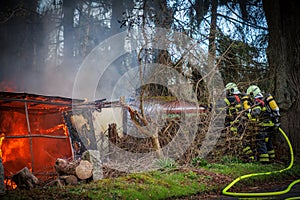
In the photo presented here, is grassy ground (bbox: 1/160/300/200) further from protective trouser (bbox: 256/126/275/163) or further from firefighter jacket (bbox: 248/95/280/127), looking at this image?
firefighter jacket (bbox: 248/95/280/127)

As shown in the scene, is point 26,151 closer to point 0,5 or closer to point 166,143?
point 166,143

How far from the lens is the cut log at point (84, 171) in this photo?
510cm

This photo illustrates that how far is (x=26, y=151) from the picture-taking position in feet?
30.3

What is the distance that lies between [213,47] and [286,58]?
7.57ft

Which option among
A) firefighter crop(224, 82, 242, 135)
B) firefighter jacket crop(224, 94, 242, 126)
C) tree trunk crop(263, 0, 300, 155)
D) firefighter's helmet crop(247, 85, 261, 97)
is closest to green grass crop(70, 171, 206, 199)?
firefighter crop(224, 82, 242, 135)

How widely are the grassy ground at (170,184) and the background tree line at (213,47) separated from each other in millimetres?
1791

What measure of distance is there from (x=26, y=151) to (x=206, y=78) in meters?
A: 6.55

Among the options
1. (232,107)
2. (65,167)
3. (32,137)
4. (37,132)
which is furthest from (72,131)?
(232,107)

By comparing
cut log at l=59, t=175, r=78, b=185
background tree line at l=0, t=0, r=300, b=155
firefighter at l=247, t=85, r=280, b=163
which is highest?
background tree line at l=0, t=0, r=300, b=155

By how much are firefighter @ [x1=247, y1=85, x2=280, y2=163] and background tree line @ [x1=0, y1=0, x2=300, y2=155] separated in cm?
49

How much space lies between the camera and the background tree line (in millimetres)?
6652

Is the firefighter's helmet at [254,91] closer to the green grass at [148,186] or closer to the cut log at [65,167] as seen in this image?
the green grass at [148,186]

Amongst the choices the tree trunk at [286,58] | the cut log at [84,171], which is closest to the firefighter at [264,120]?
the tree trunk at [286,58]

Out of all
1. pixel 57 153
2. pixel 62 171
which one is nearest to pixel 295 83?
pixel 62 171
